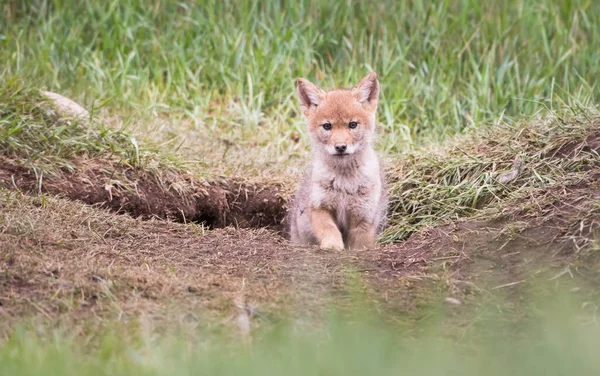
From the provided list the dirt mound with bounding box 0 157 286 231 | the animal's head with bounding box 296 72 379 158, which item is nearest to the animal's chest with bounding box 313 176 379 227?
the animal's head with bounding box 296 72 379 158

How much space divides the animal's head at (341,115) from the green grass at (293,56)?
156 cm

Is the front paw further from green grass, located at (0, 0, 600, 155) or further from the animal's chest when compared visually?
green grass, located at (0, 0, 600, 155)

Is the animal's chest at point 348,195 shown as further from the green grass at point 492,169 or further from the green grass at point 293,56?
the green grass at point 293,56

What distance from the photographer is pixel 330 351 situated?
9.81 feet

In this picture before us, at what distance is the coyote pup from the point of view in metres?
5.75

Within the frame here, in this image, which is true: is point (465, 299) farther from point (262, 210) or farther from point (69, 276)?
point (262, 210)

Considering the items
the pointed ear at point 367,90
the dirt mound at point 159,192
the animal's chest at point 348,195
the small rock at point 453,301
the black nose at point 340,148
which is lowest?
the dirt mound at point 159,192

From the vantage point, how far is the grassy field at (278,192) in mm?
3363

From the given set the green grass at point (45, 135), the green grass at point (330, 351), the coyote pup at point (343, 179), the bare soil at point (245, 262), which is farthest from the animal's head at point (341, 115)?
the green grass at point (330, 351)

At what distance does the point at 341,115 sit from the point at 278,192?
48.2 inches

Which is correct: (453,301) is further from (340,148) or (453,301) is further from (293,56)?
(293,56)

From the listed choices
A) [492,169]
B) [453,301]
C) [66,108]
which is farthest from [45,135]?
[453,301]

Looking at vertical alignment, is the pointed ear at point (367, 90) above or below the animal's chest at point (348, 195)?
above

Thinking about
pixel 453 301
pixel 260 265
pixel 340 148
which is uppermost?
pixel 453 301
